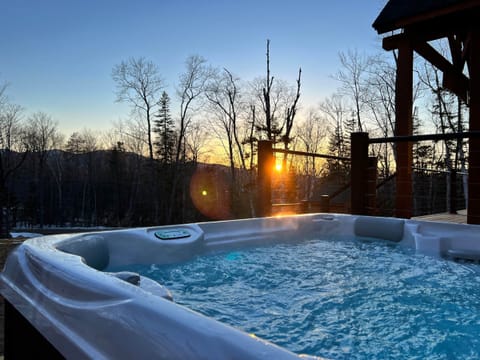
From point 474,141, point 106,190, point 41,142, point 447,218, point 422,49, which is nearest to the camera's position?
point 474,141

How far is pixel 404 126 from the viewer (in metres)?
3.52

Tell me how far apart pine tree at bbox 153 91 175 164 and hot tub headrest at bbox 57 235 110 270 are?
16231 millimetres

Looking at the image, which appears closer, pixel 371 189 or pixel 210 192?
pixel 371 189

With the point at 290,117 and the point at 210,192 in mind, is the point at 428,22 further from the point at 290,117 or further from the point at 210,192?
the point at 210,192

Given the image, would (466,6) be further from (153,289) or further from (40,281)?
(40,281)

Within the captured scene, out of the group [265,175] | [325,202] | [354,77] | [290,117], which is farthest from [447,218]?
[290,117]

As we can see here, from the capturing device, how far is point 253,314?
49.5 inches

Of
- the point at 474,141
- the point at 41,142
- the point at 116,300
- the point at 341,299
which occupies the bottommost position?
the point at 341,299

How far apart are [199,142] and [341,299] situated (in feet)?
49.5

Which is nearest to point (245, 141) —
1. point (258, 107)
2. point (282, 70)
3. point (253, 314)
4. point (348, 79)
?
point (258, 107)

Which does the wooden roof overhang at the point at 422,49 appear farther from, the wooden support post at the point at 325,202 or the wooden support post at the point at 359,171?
the wooden support post at the point at 325,202

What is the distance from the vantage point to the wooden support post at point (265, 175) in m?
3.44

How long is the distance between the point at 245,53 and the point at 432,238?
34.1ft

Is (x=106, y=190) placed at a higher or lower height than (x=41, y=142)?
lower
